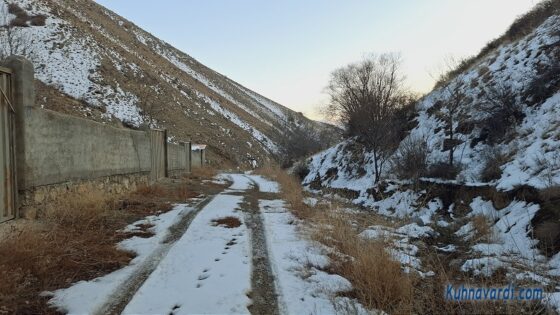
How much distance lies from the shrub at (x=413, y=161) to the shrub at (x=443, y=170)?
0.37 metres

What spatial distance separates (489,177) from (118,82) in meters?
45.1

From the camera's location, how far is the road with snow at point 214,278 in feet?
14.3

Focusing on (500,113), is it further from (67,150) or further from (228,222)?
(67,150)

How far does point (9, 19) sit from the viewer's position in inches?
1715

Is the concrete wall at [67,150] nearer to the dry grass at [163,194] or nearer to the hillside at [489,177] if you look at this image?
the dry grass at [163,194]

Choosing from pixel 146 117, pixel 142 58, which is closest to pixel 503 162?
pixel 146 117

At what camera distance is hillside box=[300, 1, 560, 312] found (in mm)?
6816

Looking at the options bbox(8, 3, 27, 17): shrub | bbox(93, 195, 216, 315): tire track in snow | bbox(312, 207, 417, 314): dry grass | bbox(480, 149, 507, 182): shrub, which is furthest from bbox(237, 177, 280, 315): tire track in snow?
bbox(8, 3, 27, 17): shrub

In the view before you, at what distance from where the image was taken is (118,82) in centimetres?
4756

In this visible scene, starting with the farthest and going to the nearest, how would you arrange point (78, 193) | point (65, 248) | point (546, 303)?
point (78, 193) < point (65, 248) < point (546, 303)

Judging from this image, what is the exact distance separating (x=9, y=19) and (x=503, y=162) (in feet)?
166

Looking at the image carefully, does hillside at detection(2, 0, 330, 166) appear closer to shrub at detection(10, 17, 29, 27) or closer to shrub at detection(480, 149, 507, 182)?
shrub at detection(10, 17, 29, 27)

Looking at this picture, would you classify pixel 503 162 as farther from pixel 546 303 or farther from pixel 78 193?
pixel 78 193

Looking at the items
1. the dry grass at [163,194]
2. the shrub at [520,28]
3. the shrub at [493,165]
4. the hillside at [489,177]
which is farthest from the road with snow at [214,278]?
the shrub at [520,28]
